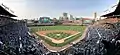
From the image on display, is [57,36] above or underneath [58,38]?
underneath

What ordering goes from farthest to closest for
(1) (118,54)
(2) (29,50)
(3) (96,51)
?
1. (2) (29,50)
2. (3) (96,51)
3. (1) (118,54)

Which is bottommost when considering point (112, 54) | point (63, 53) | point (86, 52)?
point (63, 53)

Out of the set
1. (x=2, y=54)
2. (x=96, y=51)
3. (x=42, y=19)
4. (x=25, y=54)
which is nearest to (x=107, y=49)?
(x=96, y=51)

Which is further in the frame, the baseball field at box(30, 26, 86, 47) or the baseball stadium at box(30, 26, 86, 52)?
the baseball field at box(30, 26, 86, 47)

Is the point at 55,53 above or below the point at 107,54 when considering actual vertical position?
below

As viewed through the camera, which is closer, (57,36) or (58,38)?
(58,38)

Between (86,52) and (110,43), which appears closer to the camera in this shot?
(110,43)

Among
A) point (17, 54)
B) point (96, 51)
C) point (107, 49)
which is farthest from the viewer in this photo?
point (96, 51)

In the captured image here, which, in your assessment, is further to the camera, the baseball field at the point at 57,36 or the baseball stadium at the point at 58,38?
the baseball field at the point at 57,36

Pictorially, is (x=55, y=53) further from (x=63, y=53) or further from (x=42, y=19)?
(x=42, y=19)
